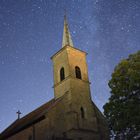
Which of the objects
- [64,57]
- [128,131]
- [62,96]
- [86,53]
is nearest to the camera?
[128,131]

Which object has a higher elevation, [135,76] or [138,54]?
[138,54]

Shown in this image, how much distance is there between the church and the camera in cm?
2741

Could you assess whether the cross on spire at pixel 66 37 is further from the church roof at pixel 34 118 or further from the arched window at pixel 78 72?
the church roof at pixel 34 118

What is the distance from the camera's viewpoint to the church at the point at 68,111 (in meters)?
27.4

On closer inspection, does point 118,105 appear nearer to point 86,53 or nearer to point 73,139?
point 73,139

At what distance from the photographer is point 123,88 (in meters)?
23.0

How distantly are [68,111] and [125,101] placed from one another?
869 centimetres

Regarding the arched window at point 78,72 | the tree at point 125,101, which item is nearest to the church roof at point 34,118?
the arched window at point 78,72

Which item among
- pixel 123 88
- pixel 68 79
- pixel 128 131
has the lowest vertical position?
pixel 128 131

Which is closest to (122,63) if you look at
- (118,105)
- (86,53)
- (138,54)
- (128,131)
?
(138,54)

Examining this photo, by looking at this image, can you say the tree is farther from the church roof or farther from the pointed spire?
the pointed spire

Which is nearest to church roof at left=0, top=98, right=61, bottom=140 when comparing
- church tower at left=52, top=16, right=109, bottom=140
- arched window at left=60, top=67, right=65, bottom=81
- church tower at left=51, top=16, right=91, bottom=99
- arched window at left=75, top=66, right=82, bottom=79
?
church tower at left=52, top=16, right=109, bottom=140

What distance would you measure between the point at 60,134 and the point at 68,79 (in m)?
6.91

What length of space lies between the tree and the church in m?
6.17
